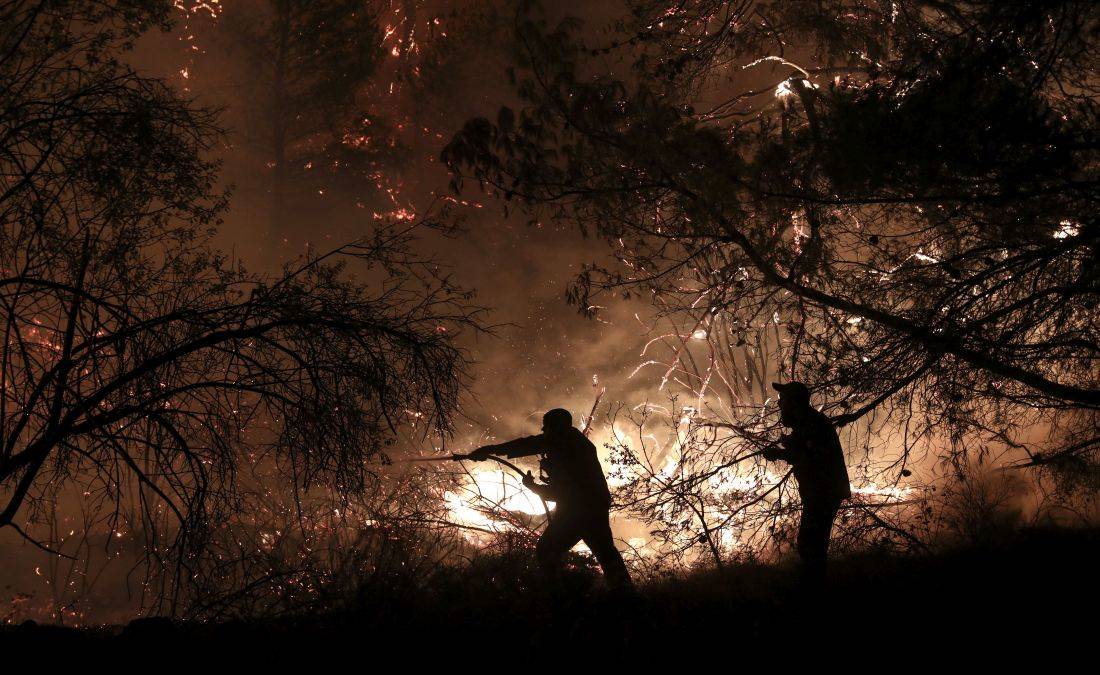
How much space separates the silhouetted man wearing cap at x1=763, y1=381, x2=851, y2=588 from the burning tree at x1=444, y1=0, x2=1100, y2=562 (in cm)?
60

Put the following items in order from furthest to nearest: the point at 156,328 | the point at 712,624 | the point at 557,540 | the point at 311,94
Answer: the point at 311,94 → the point at 557,540 → the point at 156,328 → the point at 712,624

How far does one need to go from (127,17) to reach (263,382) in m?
3.51

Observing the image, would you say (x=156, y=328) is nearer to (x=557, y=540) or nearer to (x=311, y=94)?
(x=557, y=540)

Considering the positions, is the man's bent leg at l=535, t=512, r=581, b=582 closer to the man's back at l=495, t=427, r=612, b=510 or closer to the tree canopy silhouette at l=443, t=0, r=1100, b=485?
the man's back at l=495, t=427, r=612, b=510

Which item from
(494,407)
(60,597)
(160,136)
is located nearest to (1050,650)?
(160,136)

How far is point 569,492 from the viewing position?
7012mm

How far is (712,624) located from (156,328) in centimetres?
442

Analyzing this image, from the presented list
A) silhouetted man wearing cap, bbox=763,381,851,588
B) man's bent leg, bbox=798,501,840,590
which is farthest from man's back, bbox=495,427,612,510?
man's bent leg, bbox=798,501,840,590

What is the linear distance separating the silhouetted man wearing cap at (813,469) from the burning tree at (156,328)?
2.77 meters

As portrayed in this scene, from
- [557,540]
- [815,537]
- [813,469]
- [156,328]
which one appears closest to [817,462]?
[813,469]

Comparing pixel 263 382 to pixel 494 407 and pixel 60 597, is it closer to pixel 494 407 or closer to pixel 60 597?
pixel 60 597

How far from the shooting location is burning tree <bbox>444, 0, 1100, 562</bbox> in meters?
5.61

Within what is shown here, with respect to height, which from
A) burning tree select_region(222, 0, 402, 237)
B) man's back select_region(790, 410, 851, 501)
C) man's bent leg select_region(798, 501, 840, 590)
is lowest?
man's bent leg select_region(798, 501, 840, 590)

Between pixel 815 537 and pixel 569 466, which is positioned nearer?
pixel 815 537
